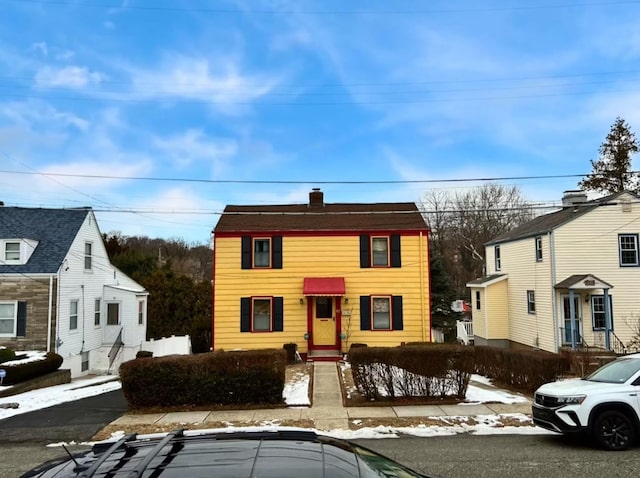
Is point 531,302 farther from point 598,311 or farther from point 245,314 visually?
point 245,314

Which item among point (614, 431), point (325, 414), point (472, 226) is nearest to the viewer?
point (614, 431)

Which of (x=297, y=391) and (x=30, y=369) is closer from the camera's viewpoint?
(x=297, y=391)

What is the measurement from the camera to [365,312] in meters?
21.0

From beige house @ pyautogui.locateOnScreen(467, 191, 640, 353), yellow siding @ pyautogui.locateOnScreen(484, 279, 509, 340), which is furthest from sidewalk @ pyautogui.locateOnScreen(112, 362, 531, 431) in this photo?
yellow siding @ pyautogui.locateOnScreen(484, 279, 509, 340)

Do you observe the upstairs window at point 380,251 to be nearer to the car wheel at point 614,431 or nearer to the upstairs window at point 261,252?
the upstairs window at point 261,252

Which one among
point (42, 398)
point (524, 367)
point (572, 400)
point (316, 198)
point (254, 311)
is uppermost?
point (316, 198)

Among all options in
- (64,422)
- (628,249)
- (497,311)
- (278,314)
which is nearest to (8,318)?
(278,314)

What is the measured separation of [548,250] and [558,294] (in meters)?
A: 2.11

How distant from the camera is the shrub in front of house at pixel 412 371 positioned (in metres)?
11.4

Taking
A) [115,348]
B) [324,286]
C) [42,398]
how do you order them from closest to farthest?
[42,398] < [324,286] < [115,348]

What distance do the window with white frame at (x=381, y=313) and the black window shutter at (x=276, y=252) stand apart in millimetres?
4519

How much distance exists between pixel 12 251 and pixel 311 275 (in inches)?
525

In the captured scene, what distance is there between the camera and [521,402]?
36.5 feet

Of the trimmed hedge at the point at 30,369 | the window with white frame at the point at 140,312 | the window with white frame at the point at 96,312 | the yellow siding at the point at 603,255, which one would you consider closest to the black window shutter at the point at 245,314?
the trimmed hedge at the point at 30,369
